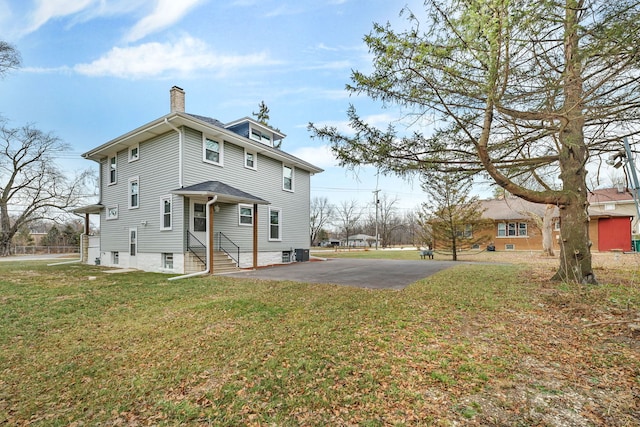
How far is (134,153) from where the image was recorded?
13297 mm

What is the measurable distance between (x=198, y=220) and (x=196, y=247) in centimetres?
109

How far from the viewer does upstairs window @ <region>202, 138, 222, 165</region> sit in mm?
11672

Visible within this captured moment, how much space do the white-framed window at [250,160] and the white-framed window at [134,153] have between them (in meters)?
4.74

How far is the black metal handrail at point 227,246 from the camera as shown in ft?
40.5

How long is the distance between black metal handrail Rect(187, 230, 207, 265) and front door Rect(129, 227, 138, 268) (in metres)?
3.61

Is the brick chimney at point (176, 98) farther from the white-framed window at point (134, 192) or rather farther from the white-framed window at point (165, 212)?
Result: the white-framed window at point (165, 212)

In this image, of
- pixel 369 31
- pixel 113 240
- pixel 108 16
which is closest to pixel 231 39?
pixel 108 16

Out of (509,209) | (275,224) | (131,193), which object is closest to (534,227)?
(509,209)

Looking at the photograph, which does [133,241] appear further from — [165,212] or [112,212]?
[165,212]

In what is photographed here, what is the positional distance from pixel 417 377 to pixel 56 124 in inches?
1456

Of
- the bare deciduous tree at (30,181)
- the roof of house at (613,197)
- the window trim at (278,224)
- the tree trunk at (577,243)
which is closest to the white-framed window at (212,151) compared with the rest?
the window trim at (278,224)

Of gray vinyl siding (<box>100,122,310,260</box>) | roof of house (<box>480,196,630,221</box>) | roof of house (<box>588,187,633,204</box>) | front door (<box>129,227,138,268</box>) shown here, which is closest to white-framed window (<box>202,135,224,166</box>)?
gray vinyl siding (<box>100,122,310,260</box>)

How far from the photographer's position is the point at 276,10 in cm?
1055

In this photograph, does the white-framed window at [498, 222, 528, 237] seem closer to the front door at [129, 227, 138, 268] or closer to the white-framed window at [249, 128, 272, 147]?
the white-framed window at [249, 128, 272, 147]
